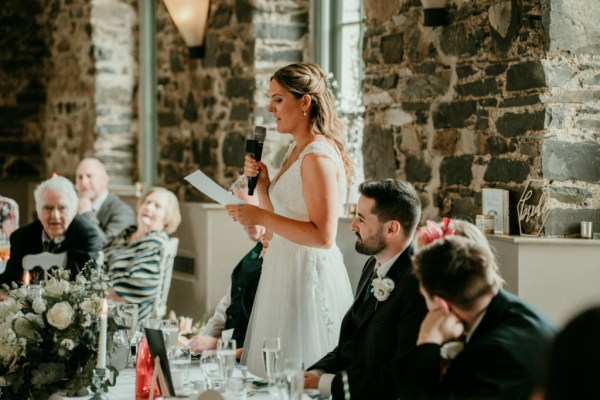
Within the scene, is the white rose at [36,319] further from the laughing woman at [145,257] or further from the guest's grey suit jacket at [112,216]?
the guest's grey suit jacket at [112,216]

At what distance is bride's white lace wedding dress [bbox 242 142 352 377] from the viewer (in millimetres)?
3492

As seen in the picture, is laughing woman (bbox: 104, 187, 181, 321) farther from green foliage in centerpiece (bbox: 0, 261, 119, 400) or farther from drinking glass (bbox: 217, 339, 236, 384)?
drinking glass (bbox: 217, 339, 236, 384)

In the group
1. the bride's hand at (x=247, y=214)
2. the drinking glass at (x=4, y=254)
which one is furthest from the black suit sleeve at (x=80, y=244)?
the bride's hand at (x=247, y=214)

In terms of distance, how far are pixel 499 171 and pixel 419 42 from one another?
0.92m

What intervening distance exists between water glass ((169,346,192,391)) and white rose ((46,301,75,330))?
0.34 m

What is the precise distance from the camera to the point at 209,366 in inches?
105

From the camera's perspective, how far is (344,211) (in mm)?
5355

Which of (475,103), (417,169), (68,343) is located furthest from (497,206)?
(68,343)

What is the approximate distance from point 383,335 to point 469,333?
53 cm

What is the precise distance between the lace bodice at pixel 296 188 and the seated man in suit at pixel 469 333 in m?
1.24

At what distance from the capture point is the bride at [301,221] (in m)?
3.40

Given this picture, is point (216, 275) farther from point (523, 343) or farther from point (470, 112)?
point (523, 343)

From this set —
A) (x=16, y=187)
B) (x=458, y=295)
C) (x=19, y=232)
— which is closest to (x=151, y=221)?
(x=19, y=232)

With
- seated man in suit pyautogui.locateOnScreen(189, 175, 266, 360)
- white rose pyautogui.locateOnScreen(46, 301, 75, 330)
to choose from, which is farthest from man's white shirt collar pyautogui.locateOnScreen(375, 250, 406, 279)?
seated man in suit pyautogui.locateOnScreen(189, 175, 266, 360)
